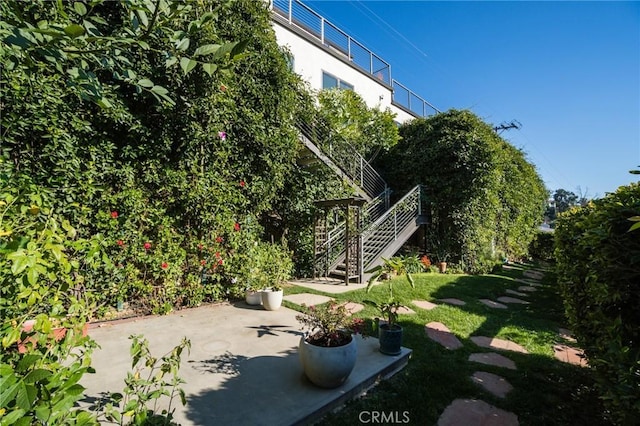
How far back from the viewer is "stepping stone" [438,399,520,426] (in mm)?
2453

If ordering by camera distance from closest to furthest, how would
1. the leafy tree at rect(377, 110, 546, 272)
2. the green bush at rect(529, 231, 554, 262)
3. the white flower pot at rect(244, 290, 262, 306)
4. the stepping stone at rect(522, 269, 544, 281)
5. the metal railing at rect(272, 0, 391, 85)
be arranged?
the white flower pot at rect(244, 290, 262, 306) < the stepping stone at rect(522, 269, 544, 281) < the leafy tree at rect(377, 110, 546, 272) < the metal railing at rect(272, 0, 391, 85) < the green bush at rect(529, 231, 554, 262)

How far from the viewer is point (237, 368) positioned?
3.14m

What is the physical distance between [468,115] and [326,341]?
416 inches

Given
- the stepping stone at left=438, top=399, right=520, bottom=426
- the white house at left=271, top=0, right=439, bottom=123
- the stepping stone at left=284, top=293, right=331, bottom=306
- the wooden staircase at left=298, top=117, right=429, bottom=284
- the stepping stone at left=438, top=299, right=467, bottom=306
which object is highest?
the white house at left=271, top=0, right=439, bottom=123

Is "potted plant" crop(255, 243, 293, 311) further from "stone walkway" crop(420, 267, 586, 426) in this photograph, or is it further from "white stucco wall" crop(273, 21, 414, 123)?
"white stucco wall" crop(273, 21, 414, 123)

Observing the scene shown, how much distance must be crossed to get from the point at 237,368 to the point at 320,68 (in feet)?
38.7

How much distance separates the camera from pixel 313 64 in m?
11.9

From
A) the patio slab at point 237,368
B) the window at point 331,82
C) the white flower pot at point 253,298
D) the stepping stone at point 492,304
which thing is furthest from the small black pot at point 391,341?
the window at point 331,82

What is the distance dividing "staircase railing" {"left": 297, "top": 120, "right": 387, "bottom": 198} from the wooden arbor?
159 cm

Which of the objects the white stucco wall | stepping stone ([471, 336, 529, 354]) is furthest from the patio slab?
the white stucco wall

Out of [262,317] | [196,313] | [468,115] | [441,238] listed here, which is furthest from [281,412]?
[468,115]

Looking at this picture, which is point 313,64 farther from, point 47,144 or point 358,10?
point 47,144

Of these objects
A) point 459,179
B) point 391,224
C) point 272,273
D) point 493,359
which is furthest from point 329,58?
point 493,359

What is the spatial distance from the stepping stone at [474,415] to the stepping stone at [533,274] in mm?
8909
